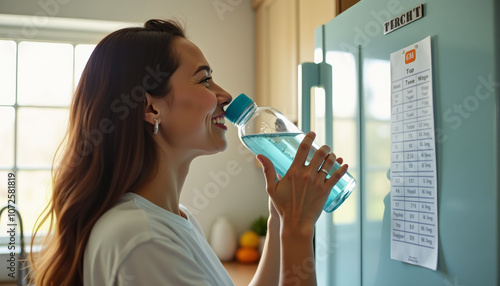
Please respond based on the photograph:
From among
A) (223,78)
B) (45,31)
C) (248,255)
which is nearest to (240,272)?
(248,255)

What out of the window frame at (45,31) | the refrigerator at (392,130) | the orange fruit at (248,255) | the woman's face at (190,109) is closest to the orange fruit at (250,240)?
the orange fruit at (248,255)

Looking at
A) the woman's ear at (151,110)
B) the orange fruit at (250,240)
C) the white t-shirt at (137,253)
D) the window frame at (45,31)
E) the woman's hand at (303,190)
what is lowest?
the orange fruit at (250,240)

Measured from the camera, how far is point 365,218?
976mm

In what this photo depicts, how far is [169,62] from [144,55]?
5 centimetres

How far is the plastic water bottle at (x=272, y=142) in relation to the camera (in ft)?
3.30

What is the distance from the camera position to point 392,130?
2.86ft

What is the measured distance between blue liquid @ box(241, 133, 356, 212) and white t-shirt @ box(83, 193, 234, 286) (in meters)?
0.28

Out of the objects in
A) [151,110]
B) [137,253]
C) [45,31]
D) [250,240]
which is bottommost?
[250,240]

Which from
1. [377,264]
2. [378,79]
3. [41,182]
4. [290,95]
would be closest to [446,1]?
[378,79]

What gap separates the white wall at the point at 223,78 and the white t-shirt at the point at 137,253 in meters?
1.84

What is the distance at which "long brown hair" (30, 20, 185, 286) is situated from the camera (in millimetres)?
875

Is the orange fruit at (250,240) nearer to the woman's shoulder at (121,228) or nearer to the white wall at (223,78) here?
the white wall at (223,78)

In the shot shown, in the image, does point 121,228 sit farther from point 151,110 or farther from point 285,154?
point 285,154

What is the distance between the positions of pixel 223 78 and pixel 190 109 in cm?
176
